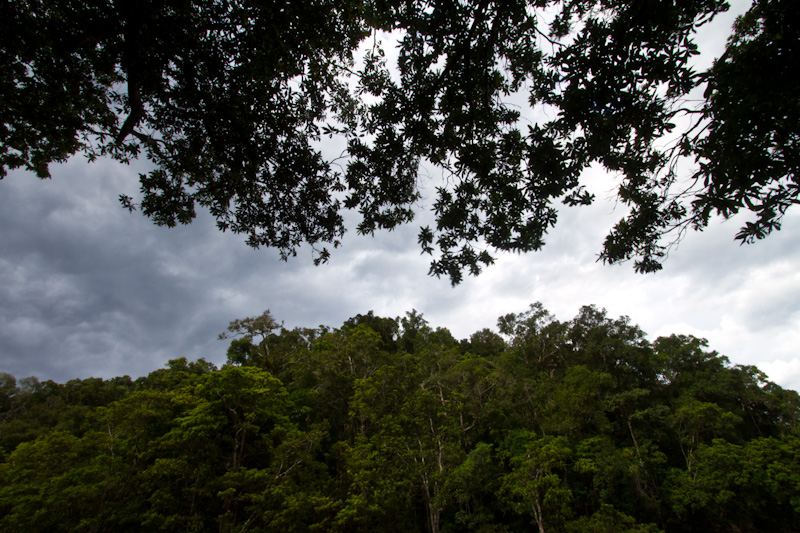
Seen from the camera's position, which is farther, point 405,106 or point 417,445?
point 417,445

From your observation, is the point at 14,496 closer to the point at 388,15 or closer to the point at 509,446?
the point at 388,15

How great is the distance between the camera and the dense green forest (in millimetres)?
9922

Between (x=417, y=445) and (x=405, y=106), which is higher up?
(x=405, y=106)

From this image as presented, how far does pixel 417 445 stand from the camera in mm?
12406

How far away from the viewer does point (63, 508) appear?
29.6 ft

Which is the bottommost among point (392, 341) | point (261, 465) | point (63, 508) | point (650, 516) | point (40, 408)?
point (650, 516)

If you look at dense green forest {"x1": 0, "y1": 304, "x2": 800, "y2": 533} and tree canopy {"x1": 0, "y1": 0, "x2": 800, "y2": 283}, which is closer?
tree canopy {"x1": 0, "y1": 0, "x2": 800, "y2": 283}

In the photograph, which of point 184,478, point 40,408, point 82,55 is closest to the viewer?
point 82,55

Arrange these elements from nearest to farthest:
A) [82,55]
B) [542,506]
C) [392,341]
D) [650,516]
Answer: [82,55] → [542,506] → [650,516] → [392,341]

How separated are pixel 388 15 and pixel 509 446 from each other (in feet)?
60.9

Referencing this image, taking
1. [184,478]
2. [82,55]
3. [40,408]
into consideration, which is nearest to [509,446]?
[184,478]

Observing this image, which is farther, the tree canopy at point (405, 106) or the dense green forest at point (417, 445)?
the dense green forest at point (417, 445)

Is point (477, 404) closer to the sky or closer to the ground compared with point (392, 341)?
closer to the ground

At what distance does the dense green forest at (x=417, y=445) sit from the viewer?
9922 mm
